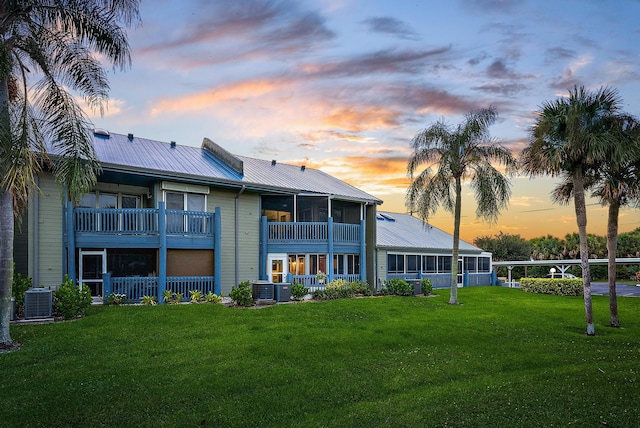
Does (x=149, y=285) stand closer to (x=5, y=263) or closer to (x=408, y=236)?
(x=5, y=263)

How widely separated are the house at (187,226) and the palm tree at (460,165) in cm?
536

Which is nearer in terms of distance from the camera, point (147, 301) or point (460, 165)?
point (147, 301)

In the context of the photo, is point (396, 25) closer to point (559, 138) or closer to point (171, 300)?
point (559, 138)

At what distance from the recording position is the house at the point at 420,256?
31328mm

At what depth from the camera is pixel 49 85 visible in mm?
12922

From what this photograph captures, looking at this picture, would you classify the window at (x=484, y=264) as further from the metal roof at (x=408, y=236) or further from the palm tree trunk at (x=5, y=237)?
the palm tree trunk at (x=5, y=237)

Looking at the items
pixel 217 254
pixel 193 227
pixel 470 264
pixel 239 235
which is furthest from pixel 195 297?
pixel 470 264

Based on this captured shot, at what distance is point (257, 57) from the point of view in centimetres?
1953

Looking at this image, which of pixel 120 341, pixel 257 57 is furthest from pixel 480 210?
pixel 120 341

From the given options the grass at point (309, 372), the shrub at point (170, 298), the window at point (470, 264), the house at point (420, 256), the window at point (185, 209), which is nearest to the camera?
the grass at point (309, 372)

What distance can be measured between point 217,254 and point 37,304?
8043 mm

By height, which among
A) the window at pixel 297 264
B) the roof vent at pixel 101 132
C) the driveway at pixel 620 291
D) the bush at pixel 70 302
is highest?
the roof vent at pixel 101 132

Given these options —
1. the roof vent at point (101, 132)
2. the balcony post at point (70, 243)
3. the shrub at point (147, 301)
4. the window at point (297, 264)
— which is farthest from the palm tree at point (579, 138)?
the roof vent at point (101, 132)

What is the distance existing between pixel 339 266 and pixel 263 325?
44.7 ft
